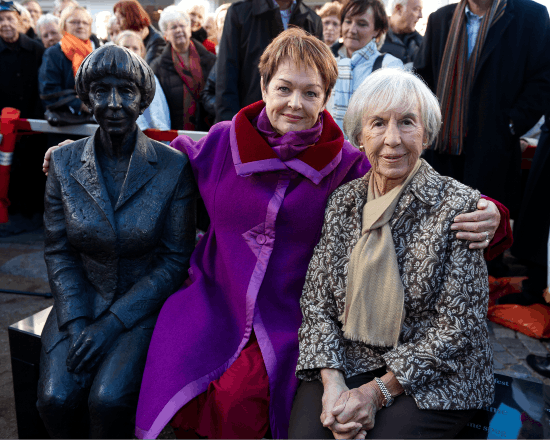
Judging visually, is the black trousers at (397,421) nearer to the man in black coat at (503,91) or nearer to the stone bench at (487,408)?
the stone bench at (487,408)

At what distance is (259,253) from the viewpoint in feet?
7.35

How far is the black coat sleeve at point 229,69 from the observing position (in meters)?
4.06

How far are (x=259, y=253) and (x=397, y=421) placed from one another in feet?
2.96

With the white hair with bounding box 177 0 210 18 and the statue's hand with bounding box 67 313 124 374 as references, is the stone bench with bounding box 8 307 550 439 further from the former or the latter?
the white hair with bounding box 177 0 210 18

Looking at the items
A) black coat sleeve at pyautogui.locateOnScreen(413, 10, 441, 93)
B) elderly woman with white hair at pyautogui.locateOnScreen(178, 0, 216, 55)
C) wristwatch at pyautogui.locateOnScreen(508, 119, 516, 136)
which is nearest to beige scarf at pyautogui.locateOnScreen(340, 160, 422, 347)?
wristwatch at pyautogui.locateOnScreen(508, 119, 516, 136)

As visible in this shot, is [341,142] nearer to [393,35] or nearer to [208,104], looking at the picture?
[208,104]

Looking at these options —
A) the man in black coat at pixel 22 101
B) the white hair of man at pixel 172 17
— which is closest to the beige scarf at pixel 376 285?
the white hair of man at pixel 172 17

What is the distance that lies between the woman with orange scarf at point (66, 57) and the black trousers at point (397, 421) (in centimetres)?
446

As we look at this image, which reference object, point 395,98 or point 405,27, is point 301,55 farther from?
point 405,27

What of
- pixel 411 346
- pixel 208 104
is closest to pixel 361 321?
pixel 411 346

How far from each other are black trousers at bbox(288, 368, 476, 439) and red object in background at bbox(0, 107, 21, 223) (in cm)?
427

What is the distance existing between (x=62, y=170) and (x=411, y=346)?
5.48 feet

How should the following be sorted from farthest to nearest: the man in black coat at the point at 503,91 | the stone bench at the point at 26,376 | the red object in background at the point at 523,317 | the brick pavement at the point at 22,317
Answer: the red object in background at the point at 523,317, the man in black coat at the point at 503,91, the brick pavement at the point at 22,317, the stone bench at the point at 26,376

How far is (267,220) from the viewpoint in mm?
2230
